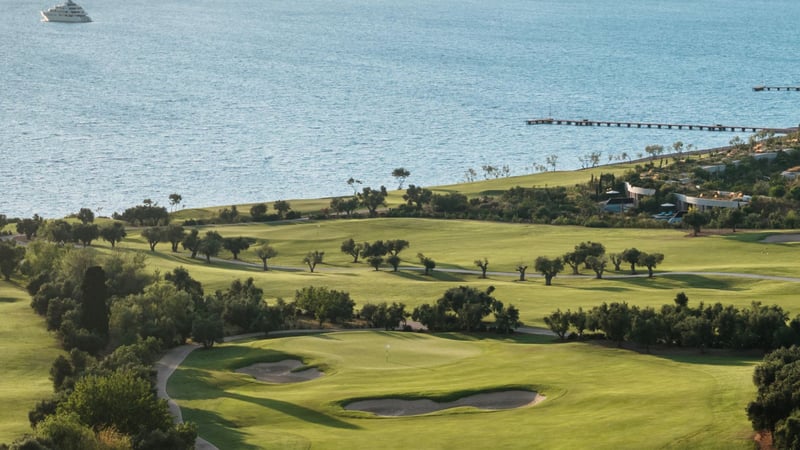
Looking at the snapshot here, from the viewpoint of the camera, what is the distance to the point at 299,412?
75812 millimetres

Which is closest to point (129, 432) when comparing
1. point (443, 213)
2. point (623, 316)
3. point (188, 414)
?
point (188, 414)

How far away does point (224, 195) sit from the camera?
191125mm

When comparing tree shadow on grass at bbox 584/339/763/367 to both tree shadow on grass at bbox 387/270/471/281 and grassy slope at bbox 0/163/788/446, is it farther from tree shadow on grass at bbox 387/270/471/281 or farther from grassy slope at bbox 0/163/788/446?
tree shadow on grass at bbox 387/270/471/281

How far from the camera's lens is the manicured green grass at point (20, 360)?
247 ft

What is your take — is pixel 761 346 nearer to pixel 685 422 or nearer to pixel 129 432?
pixel 685 422

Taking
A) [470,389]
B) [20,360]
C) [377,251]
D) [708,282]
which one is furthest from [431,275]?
[470,389]

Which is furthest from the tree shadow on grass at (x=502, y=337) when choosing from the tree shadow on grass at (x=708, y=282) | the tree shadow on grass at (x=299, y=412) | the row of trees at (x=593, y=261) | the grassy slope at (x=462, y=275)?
the tree shadow on grass at (x=299, y=412)

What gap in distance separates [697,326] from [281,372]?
2908 cm

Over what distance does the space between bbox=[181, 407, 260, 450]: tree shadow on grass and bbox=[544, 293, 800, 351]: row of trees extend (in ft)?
105

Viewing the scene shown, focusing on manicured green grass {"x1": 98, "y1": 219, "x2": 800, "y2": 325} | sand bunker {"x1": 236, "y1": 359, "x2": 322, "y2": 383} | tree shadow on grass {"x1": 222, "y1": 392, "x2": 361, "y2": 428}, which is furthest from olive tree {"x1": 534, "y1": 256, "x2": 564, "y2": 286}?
tree shadow on grass {"x1": 222, "y1": 392, "x2": 361, "y2": 428}

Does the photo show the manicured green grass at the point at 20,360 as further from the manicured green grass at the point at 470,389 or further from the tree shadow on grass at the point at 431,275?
the tree shadow on grass at the point at 431,275

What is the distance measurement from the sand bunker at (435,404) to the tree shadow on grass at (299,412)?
88.6 inches

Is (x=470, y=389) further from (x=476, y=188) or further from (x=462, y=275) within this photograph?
(x=476, y=188)

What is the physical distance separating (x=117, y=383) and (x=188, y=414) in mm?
7803
